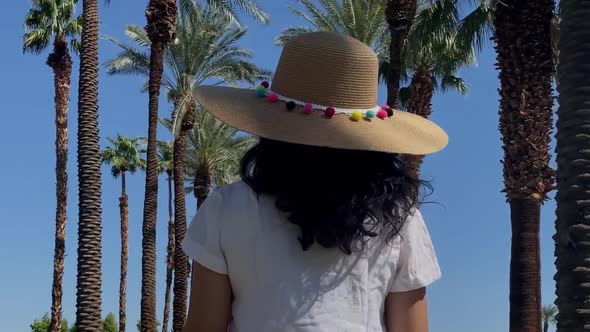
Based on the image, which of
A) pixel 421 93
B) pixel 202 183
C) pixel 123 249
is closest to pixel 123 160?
pixel 123 249

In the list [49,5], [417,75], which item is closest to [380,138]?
[417,75]

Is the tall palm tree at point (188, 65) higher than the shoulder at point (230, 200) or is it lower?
higher

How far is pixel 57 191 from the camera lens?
29688 mm

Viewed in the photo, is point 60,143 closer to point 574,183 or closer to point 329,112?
point 574,183

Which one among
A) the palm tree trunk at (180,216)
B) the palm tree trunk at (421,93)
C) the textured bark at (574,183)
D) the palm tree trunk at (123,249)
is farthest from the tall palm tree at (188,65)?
the textured bark at (574,183)

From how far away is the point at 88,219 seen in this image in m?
17.0

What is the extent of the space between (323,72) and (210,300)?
721 mm

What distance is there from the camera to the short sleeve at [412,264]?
256cm

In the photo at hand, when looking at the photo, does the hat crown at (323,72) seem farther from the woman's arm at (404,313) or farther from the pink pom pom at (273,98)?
the woman's arm at (404,313)

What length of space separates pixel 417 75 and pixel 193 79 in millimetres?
9662

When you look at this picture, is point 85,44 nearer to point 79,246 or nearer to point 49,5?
point 79,246

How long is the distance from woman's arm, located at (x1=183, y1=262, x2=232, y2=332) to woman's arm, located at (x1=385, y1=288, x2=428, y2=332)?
450 millimetres

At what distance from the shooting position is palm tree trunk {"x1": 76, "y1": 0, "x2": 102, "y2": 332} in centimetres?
1686

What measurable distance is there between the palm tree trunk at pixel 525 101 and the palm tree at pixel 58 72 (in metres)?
16.2
